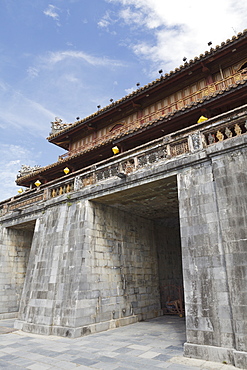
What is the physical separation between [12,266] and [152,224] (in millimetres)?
8317

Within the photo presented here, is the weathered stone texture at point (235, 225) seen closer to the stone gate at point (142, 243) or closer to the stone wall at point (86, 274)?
the stone gate at point (142, 243)

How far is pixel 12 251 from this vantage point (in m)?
14.7

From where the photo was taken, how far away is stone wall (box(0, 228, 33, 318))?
13.6 metres

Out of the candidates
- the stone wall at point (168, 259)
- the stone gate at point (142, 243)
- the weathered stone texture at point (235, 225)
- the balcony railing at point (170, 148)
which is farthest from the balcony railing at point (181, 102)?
the stone wall at point (168, 259)

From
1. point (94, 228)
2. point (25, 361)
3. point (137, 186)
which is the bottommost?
point (25, 361)

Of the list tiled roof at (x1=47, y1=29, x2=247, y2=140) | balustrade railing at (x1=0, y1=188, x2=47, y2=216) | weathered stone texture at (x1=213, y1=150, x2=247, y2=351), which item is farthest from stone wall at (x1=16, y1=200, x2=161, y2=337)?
tiled roof at (x1=47, y1=29, x2=247, y2=140)

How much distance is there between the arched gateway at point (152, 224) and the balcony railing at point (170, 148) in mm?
38

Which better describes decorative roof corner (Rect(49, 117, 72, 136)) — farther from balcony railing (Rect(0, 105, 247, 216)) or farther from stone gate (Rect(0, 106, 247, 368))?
balcony railing (Rect(0, 105, 247, 216))

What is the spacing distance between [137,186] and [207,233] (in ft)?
10.1

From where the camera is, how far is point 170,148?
8.51 meters

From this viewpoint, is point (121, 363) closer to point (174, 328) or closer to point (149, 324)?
point (174, 328)

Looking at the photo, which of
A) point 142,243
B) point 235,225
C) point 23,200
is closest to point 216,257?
point 235,225

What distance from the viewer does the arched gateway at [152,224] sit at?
6.14 meters

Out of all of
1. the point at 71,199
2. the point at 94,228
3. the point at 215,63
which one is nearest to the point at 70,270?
the point at 94,228
